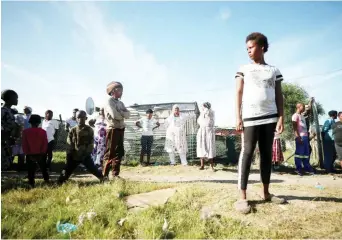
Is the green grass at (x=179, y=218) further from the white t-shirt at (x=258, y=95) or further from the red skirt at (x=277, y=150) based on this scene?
the red skirt at (x=277, y=150)

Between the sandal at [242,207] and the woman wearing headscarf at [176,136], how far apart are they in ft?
24.0

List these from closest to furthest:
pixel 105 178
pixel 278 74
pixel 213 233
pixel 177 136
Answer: pixel 213 233
pixel 278 74
pixel 105 178
pixel 177 136

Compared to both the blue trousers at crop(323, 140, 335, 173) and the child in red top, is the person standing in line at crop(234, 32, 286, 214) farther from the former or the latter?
the blue trousers at crop(323, 140, 335, 173)

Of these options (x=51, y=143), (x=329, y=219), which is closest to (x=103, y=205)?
(x=329, y=219)

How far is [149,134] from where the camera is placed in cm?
1118

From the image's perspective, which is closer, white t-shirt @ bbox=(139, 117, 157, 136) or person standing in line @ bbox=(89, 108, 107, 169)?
person standing in line @ bbox=(89, 108, 107, 169)

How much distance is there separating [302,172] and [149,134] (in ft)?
19.5

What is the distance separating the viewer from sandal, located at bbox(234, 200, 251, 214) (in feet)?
10.1

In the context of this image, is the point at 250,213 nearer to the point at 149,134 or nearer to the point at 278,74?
the point at 278,74

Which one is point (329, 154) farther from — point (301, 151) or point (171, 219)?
point (171, 219)

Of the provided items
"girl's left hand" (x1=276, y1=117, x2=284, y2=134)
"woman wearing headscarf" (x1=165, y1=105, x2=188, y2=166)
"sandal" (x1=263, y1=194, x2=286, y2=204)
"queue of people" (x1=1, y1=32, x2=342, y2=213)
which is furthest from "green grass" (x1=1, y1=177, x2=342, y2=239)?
"woman wearing headscarf" (x1=165, y1=105, x2=188, y2=166)

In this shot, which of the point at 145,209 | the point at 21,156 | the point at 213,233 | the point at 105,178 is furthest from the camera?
the point at 21,156

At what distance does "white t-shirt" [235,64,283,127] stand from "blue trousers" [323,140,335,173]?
24.9 ft

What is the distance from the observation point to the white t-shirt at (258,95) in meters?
3.36
